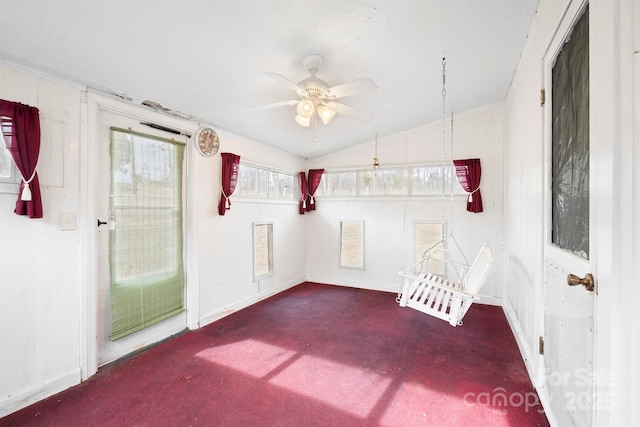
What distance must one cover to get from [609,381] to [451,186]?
3.46 m

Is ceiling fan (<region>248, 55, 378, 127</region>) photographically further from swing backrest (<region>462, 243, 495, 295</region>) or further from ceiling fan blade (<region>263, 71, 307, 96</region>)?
swing backrest (<region>462, 243, 495, 295</region>)

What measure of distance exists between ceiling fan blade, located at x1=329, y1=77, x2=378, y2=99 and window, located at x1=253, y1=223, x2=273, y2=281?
8.30 feet

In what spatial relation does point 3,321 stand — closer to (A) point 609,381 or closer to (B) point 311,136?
(A) point 609,381

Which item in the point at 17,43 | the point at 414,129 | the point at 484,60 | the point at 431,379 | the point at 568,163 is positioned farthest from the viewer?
the point at 414,129

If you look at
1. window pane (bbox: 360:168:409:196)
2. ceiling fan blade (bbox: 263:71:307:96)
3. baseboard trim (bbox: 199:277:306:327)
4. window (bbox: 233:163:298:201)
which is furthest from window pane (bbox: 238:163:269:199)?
ceiling fan blade (bbox: 263:71:307:96)

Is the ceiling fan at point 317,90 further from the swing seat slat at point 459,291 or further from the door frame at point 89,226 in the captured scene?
the swing seat slat at point 459,291

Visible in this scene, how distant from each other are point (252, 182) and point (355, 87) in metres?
2.52

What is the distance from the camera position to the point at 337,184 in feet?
16.8

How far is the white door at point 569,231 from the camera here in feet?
3.95

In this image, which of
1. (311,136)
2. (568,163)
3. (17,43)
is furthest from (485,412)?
(17,43)

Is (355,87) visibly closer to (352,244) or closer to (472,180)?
(472,180)

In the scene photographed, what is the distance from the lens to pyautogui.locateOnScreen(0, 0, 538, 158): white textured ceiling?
Result: 5.34ft

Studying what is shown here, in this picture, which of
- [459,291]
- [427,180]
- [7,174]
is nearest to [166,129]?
[7,174]

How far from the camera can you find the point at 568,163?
1.50 metres
